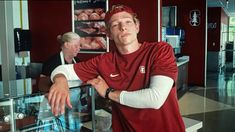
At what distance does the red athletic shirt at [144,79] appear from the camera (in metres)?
1.34

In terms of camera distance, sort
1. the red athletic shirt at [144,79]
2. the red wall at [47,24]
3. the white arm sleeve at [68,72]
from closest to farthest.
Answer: the red athletic shirt at [144,79], the white arm sleeve at [68,72], the red wall at [47,24]

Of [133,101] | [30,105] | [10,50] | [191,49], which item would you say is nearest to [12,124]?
[30,105]

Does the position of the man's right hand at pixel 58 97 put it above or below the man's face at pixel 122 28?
below

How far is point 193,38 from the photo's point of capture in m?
8.99

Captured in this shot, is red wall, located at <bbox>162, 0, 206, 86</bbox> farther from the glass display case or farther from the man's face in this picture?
the man's face

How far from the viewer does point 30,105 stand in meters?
1.42

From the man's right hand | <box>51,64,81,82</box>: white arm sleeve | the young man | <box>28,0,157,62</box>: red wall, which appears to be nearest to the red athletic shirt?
the young man

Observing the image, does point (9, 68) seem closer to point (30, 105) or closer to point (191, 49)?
point (30, 105)

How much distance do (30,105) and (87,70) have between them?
1.07ft

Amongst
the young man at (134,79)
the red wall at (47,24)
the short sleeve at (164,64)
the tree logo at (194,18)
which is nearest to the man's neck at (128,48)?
the young man at (134,79)

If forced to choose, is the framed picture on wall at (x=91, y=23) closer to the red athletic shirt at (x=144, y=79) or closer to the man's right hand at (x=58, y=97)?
the red athletic shirt at (x=144, y=79)

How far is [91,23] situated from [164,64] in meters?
4.08

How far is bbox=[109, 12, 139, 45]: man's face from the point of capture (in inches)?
53.2

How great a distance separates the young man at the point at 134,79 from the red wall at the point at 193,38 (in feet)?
25.6
